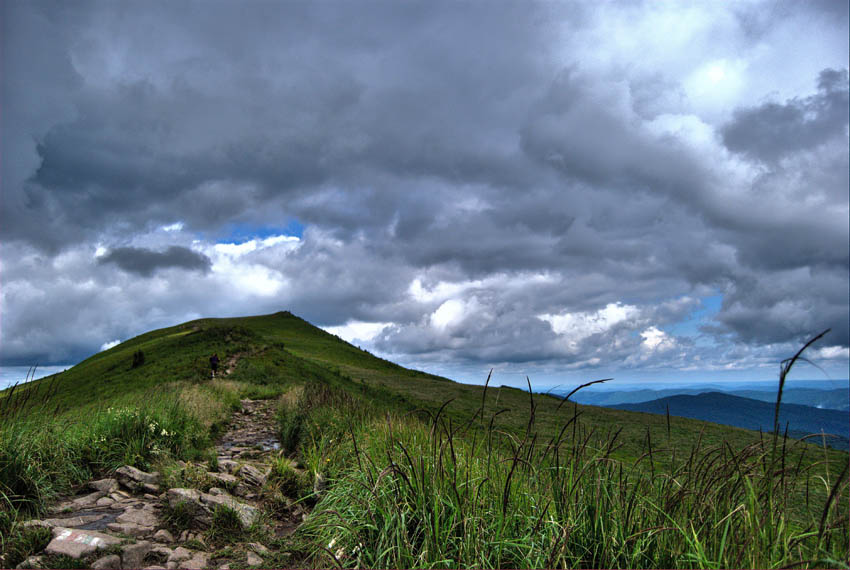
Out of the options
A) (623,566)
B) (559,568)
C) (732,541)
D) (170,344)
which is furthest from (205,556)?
(170,344)

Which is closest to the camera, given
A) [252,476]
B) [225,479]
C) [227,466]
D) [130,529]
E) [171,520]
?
[130,529]

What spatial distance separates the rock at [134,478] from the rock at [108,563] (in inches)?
108

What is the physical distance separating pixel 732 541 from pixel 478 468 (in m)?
2.73

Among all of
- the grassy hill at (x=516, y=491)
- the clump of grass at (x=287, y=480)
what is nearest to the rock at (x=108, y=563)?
the grassy hill at (x=516, y=491)

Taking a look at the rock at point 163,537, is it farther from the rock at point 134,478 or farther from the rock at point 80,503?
the rock at point 134,478

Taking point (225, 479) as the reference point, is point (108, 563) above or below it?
below

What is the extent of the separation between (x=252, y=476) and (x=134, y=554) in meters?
3.52

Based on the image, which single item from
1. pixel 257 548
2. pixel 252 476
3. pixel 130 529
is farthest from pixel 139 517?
pixel 252 476

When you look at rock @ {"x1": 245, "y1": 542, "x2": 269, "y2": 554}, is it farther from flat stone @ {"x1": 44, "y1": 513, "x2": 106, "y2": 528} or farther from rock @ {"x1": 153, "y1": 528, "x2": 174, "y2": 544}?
flat stone @ {"x1": 44, "y1": 513, "x2": 106, "y2": 528}

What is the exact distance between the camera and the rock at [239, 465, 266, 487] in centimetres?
859

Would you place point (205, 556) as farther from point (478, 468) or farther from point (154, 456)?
point (154, 456)

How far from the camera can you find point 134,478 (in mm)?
7859

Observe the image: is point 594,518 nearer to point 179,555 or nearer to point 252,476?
point 179,555

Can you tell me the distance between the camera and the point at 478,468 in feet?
18.8
